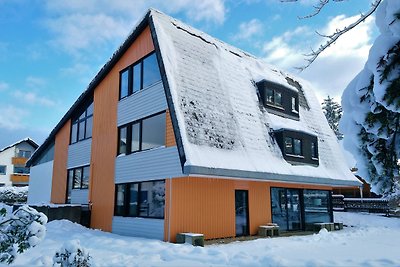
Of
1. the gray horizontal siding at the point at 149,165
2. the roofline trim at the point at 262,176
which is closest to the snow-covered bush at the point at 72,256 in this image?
the roofline trim at the point at 262,176

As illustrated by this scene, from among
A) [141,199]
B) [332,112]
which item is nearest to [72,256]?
[141,199]

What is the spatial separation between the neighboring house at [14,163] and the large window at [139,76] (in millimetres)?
40145

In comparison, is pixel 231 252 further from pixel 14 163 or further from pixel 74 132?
pixel 14 163

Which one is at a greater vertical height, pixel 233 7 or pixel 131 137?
pixel 233 7

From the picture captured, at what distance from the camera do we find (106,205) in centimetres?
1552

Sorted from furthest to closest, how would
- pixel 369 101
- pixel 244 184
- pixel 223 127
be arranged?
pixel 244 184 < pixel 223 127 < pixel 369 101

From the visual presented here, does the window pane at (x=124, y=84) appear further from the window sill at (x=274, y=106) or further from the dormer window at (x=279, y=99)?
the window sill at (x=274, y=106)

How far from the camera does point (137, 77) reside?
15.4 metres

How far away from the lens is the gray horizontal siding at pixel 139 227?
12.4m

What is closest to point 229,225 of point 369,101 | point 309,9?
point 369,101

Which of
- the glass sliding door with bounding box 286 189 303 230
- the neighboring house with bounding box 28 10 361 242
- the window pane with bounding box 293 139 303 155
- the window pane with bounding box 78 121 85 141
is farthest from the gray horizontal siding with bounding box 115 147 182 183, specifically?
the glass sliding door with bounding box 286 189 303 230

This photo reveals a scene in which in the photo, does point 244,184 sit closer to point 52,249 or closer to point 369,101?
point 52,249

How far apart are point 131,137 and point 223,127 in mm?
4450

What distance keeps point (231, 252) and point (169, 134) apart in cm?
503
